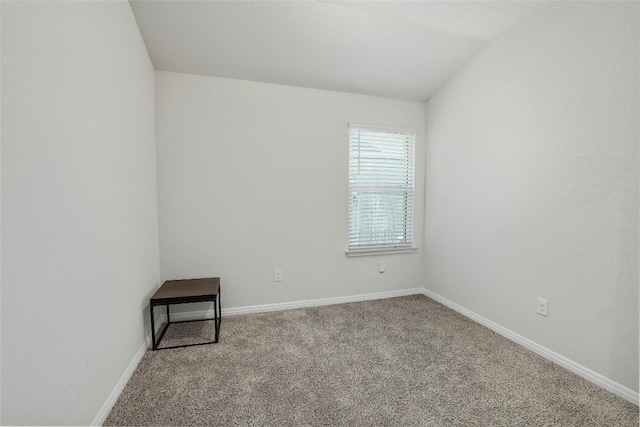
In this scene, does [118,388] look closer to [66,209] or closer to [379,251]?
[66,209]

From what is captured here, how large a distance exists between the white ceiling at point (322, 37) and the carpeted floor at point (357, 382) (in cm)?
230

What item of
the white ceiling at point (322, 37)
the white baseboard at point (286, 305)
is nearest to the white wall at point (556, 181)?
the white ceiling at point (322, 37)

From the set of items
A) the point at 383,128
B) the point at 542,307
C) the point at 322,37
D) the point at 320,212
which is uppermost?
the point at 322,37

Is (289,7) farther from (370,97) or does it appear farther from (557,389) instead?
(557,389)

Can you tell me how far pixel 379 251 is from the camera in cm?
306

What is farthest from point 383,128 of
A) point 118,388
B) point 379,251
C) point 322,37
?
point 118,388

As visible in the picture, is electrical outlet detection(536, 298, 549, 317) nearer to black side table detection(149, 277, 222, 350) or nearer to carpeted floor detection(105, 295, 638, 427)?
carpeted floor detection(105, 295, 638, 427)

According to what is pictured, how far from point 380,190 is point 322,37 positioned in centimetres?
156

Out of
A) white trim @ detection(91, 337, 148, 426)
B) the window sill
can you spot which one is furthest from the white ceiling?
white trim @ detection(91, 337, 148, 426)

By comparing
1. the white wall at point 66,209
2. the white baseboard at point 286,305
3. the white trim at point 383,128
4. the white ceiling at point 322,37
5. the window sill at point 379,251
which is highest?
the white ceiling at point 322,37

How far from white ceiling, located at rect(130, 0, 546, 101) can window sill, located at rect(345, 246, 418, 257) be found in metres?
1.72

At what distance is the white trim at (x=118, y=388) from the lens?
133 centimetres

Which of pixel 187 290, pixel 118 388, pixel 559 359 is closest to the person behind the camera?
pixel 118 388

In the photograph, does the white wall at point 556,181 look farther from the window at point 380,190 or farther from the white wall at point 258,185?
the white wall at point 258,185
